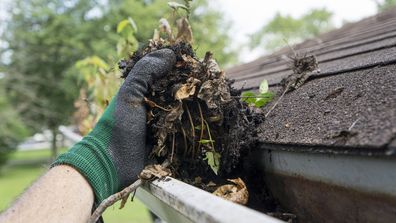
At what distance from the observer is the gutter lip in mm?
705

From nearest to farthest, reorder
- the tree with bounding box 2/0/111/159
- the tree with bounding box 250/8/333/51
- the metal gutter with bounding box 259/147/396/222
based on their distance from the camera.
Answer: the metal gutter with bounding box 259/147/396/222 < the tree with bounding box 2/0/111/159 < the tree with bounding box 250/8/333/51

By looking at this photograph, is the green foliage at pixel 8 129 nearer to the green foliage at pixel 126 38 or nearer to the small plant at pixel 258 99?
the green foliage at pixel 126 38

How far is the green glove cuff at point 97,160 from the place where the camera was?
1.16 meters

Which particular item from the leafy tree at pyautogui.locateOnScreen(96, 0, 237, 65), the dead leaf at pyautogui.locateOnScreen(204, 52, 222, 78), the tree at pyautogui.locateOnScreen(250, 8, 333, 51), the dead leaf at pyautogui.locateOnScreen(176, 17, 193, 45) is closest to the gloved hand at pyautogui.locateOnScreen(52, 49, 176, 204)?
the dead leaf at pyautogui.locateOnScreen(204, 52, 222, 78)

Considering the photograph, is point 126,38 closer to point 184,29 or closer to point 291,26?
point 184,29

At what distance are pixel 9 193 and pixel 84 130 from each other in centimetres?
1108

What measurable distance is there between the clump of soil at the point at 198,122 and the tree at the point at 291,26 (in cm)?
2954

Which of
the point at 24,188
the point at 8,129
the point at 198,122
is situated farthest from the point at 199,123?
the point at 8,129

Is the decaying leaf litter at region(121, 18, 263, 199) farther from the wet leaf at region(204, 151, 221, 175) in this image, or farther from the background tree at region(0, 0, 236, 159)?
the background tree at region(0, 0, 236, 159)

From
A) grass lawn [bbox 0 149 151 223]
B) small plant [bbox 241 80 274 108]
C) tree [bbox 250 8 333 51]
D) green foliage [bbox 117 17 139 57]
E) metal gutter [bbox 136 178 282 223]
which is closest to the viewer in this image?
metal gutter [bbox 136 178 282 223]

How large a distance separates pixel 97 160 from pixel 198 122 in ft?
1.06

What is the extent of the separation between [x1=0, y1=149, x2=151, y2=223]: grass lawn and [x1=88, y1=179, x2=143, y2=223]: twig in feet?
0.71

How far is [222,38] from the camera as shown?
19.6 meters

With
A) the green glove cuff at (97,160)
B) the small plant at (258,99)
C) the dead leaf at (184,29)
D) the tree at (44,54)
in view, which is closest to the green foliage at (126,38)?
the dead leaf at (184,29)
